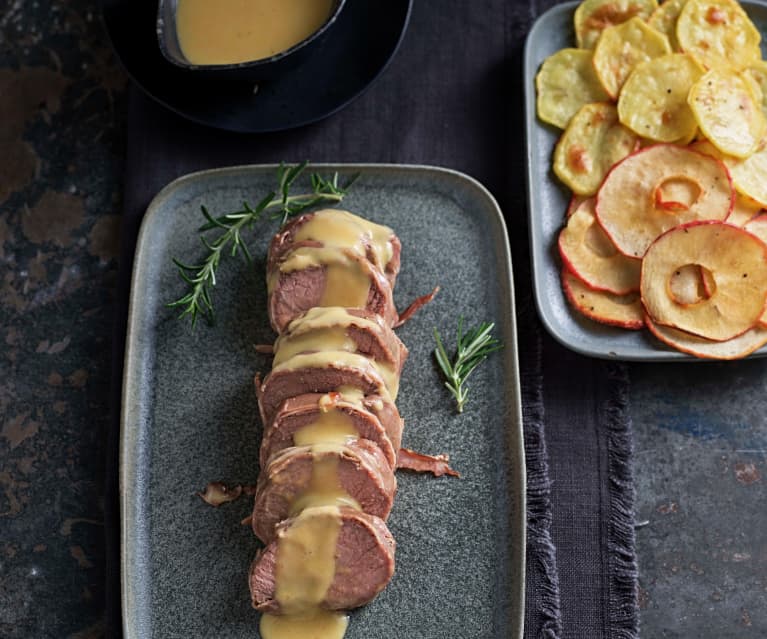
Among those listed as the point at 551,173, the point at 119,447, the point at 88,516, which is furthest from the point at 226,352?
the point at 551,173

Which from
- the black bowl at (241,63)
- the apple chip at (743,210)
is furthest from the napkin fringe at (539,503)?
the black bowl at (241,63)

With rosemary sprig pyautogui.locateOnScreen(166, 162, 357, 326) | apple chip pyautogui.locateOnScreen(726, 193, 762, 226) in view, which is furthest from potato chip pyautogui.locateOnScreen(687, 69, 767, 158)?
rosemary sprig pyautogui.locateOnScreen(166, 162, 357, 326)

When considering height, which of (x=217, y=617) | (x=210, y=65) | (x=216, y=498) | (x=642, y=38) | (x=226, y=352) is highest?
(x=210, y=65)

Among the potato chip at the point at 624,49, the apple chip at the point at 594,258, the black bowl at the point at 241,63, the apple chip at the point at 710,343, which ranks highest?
the black bowl at the point at 241,63

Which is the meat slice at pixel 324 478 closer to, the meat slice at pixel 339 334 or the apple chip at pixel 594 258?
the meat slice at pixel 339 334

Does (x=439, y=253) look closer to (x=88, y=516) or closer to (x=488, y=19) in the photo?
(x=488, y=19)

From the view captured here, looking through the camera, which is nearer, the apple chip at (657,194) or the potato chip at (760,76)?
the apple chip at (657,194)
